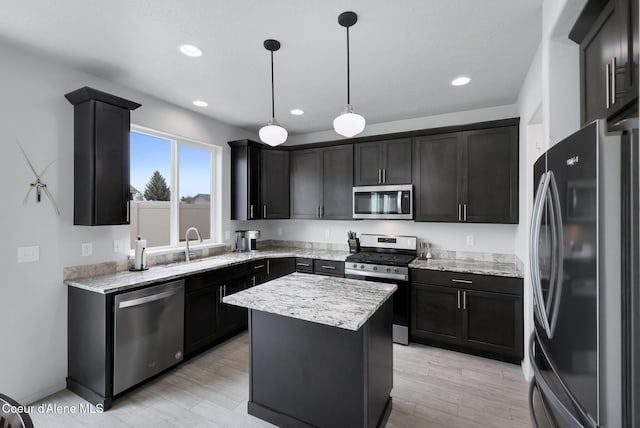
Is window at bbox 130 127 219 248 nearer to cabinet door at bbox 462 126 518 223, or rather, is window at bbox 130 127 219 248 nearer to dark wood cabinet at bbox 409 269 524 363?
dark wood cabinet at bbox 409 269 524 363

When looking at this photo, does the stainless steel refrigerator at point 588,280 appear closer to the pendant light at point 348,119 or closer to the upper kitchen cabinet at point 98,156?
the pendant light at point 348,119

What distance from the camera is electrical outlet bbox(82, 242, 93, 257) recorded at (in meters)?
2.67

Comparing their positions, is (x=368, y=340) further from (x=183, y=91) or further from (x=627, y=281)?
(x=183, y=91)

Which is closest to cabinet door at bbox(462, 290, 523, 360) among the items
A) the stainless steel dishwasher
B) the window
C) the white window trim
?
the stainless steel dishwasher

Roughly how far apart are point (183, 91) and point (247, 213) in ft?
5.78

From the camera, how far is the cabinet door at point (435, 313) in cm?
318

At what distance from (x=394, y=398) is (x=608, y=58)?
8.38 feet

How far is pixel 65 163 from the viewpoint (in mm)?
2559

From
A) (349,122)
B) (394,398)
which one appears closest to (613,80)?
(349,122)

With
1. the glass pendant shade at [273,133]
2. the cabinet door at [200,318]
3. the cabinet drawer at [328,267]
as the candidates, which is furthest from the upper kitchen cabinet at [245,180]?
the glass pendant shade at [273,133]

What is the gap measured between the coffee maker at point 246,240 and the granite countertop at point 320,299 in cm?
194

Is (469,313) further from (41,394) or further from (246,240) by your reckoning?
(41,394)

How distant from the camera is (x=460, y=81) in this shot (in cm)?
287

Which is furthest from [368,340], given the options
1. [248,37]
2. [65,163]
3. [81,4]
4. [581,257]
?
[65,163]
